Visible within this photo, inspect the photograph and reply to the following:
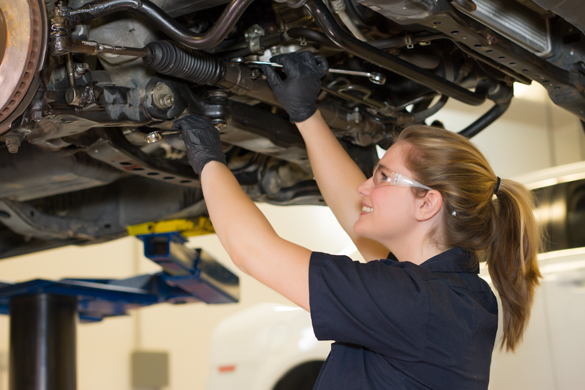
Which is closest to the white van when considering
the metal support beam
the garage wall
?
the metal support beam

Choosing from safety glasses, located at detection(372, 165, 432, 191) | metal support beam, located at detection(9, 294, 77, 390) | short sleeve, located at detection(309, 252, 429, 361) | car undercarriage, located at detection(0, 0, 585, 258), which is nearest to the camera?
short sleeve, located at detection(309, 252, 429, 361)

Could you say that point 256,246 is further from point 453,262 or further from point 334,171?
point 334,171

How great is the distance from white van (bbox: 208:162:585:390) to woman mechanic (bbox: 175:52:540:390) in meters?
1.01

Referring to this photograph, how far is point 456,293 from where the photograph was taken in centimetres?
101

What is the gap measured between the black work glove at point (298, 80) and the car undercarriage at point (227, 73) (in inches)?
1.4

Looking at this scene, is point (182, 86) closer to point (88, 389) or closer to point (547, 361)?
point (547, 361)

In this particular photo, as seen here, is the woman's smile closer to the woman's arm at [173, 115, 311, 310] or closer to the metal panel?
the woman's arm at [173, 115, 311, 310]

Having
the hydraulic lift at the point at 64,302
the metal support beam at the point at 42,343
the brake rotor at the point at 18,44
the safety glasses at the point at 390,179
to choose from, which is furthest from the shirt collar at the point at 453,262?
the metal support beam at the point at 42,343

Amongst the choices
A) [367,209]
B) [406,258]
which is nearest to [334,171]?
[367,209]

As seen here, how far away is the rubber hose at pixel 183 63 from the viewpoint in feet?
3.61

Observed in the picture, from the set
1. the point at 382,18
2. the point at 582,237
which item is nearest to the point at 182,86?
the point at 382,18

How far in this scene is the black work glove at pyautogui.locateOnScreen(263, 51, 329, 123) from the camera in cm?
126

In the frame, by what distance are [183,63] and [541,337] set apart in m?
1.75

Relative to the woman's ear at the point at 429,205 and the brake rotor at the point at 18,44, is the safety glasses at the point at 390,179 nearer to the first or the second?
the woman's ear at the point at 429,205
